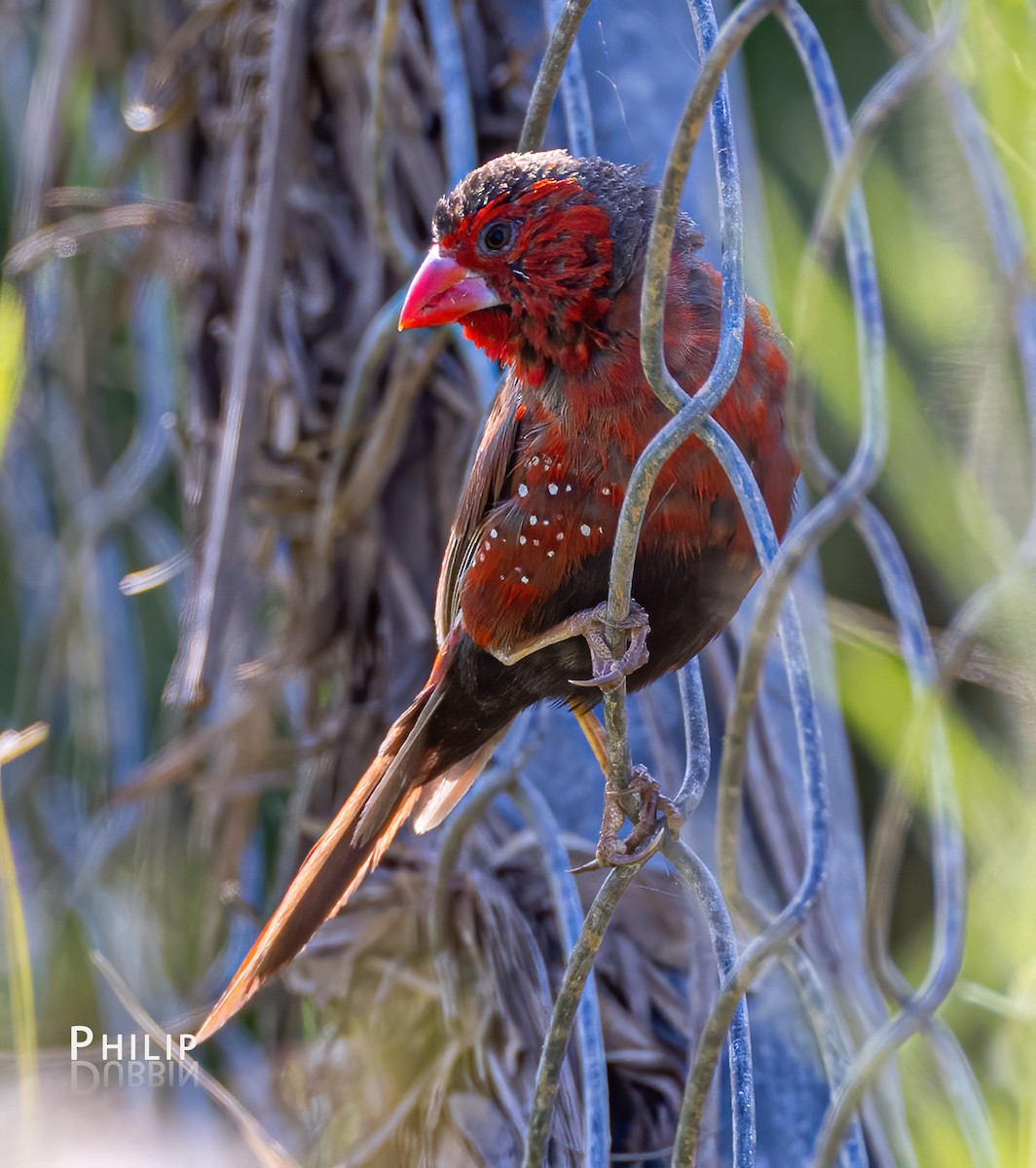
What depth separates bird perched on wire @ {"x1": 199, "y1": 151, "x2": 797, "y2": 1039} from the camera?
4.58ft

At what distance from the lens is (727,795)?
1269mm

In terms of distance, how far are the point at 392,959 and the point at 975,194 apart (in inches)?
57.6

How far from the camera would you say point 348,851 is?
5.83ft

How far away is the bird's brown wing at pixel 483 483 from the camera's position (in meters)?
1.61

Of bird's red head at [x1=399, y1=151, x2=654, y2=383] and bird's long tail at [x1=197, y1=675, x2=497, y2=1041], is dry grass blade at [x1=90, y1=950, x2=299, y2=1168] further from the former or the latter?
bird's red head at [x1=399, y1=151, x2=654, y2=383]

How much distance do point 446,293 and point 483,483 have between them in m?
0.24

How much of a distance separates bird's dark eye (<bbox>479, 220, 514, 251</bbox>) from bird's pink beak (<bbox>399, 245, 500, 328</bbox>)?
1.6 inches

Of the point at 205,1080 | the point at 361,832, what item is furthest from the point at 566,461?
the point at 205,1080

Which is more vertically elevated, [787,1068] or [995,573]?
[995,573]

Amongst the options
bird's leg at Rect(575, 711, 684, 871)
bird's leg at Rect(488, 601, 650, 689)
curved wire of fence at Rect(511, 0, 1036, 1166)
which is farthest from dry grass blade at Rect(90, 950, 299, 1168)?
bird's leg at Rect(488, 601, 650, 689)

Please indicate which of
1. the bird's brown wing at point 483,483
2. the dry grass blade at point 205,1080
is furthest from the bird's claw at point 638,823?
the dry grass blade at point 205,1080

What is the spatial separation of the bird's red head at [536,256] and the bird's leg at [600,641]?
286mm

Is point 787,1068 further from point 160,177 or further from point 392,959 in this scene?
point 160,177

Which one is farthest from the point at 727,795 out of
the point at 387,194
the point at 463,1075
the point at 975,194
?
the point at 387,194
